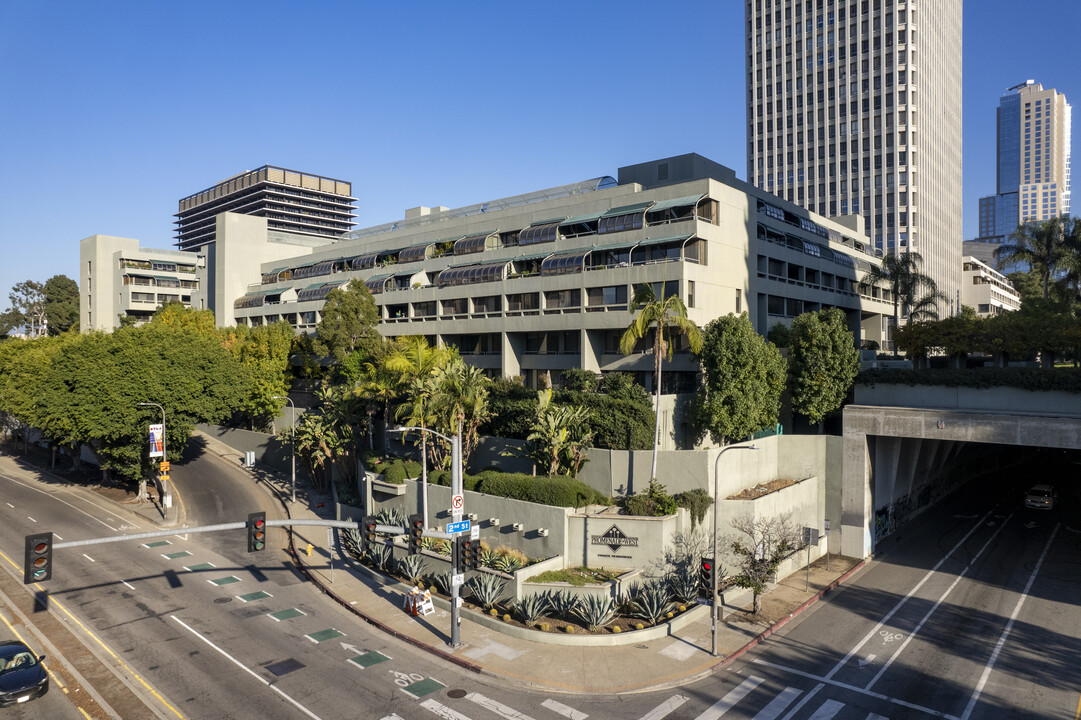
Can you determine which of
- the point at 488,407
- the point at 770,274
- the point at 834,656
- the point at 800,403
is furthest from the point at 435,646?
the point at 770,274

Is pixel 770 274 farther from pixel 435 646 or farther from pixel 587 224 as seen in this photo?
pixel 435 646

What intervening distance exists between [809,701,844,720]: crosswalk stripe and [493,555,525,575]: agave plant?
14425 millimetres

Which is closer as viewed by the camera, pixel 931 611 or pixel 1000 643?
pixel 1000 643

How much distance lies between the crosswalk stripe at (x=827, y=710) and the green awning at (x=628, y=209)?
1511 inches

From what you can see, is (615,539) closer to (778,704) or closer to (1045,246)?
Result: (778,704)

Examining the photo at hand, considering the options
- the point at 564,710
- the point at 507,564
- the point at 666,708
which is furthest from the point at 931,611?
the point at 507,564

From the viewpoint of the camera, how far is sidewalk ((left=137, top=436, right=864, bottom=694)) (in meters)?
24.2

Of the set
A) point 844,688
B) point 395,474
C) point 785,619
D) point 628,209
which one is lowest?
point 785,619

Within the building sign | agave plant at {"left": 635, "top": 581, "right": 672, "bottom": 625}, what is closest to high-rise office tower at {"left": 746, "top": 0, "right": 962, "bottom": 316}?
the building sign

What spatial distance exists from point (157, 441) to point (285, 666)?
92.4ft

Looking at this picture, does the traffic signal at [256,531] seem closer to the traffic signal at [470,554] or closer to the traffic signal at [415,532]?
the traffic signal at [415,532]

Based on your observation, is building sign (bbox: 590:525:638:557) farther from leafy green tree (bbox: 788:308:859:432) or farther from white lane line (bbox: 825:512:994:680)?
leafy green tree (bbox: 788:308:859:432)

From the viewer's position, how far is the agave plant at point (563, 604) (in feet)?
95.0

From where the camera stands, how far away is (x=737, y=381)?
3966cm
